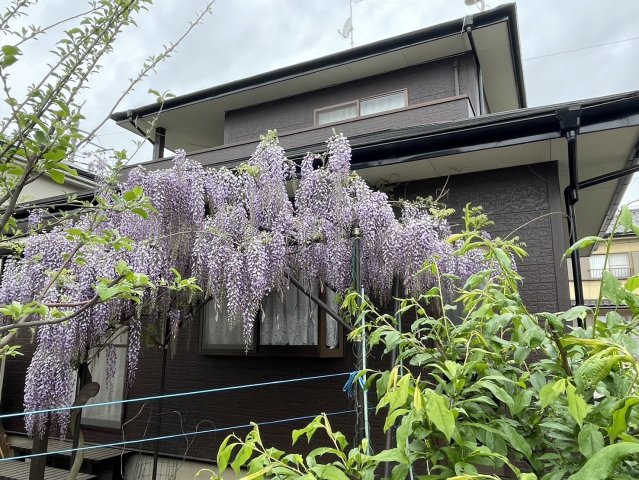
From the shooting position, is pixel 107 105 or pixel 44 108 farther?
pixel 107 105

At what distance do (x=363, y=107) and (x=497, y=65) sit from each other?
2241mm

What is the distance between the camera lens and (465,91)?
21.1 feet

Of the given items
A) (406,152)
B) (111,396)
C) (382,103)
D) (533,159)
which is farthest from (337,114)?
(111,396)

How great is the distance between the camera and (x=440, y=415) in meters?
1.00

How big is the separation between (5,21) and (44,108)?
39cm

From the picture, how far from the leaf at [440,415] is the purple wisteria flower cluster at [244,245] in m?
2.65

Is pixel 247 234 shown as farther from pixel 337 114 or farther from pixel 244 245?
pixel 337 114

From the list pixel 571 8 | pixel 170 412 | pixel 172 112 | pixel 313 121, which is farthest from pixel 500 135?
pixel 571 8

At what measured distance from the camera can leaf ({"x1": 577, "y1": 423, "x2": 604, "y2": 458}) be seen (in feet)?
3.25

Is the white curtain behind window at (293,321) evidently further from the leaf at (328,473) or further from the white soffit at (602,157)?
the leaf at (328,473)

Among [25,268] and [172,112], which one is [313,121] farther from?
[25,268]

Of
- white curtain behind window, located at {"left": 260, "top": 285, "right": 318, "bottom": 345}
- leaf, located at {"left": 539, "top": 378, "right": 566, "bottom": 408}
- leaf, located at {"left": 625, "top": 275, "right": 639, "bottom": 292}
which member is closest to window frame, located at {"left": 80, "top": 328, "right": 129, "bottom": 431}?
white curtain behind window, located at {"left": 260, "top": 285, "right": 318, "bottom": 345}

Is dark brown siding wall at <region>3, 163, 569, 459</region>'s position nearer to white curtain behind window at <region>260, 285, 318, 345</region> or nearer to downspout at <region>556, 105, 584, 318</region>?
downspout at <region>556, 105, 584, 318</region>

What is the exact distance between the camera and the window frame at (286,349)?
4504 mm
